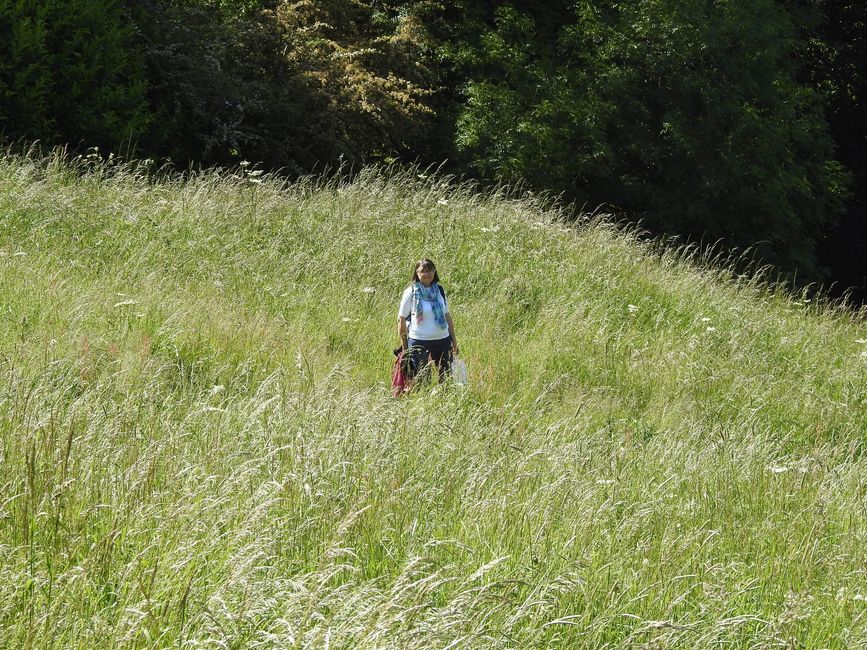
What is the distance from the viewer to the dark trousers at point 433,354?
7637 millimetres

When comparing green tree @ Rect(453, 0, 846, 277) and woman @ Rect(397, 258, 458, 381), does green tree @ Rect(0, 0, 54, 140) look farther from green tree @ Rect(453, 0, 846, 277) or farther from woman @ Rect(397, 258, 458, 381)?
green tree @ Rect(453, 0, 846, 277)

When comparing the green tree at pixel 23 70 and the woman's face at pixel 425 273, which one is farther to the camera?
the green tree at pixel 23 70

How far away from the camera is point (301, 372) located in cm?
609

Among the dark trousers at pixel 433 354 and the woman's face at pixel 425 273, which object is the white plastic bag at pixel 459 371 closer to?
the dark trousers at pixel 433 354

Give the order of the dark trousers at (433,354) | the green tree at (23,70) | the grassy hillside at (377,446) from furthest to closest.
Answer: the green tree at (23,70)
the dark trousers at (433,354)
the grassy hillside at (377,446)

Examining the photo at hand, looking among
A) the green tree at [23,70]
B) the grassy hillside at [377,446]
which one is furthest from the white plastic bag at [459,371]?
the green tree at [23,70]

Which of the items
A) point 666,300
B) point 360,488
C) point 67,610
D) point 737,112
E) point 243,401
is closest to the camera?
point 67,610

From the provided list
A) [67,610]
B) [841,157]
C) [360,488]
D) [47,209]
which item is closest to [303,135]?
[47,209]

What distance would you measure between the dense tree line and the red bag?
744 cm

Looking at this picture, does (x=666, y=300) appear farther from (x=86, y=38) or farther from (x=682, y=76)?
(x=682, y=76)

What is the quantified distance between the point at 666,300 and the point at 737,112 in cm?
985

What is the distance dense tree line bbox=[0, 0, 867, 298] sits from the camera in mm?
14555

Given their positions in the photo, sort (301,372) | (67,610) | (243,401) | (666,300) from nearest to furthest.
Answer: (67,610), (243,401), (301,372), (666,300)

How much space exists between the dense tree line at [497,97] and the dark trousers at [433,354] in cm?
731
